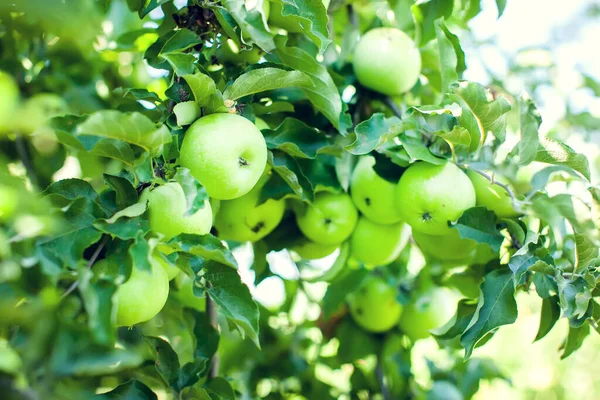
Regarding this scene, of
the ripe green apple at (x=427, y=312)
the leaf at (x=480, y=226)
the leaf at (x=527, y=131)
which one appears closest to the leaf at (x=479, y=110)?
the leaf at (x=527, y=131)

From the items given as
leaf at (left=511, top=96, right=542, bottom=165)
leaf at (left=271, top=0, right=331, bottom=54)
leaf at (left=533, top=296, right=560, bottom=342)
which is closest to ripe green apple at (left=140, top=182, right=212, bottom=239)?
leaf at (left=271, top=0, right=331, bottom=54)

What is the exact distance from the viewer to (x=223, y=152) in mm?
958

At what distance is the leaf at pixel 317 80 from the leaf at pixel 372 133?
0.09 m

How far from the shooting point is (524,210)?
1062mm

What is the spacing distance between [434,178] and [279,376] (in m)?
1.04

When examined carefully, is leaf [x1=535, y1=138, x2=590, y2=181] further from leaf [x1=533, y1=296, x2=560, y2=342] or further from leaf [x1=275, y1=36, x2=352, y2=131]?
leaf [x1=275, y1=36, x2=352, y2=131]

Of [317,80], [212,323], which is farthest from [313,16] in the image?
Answer: [212,323]

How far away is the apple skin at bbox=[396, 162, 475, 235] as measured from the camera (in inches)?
44.1

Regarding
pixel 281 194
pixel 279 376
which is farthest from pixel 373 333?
pixel 281 194

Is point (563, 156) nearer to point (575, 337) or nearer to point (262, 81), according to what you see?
point (575, 337)

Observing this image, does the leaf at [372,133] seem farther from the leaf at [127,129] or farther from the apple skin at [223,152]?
the leaf at [127,129]

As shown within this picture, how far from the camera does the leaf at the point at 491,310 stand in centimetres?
102

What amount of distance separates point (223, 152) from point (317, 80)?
0.97ft

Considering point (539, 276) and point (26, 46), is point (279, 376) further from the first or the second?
point (26, 46)
